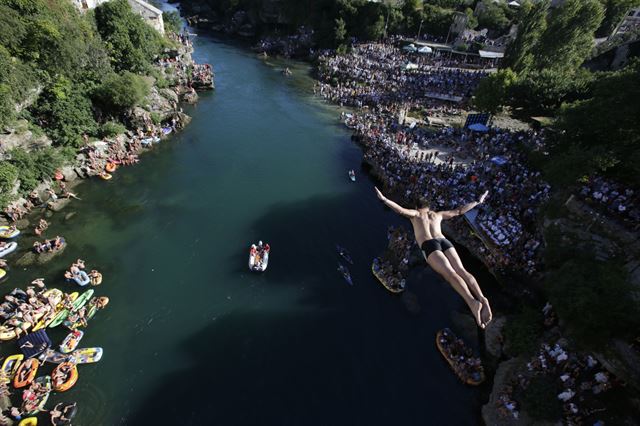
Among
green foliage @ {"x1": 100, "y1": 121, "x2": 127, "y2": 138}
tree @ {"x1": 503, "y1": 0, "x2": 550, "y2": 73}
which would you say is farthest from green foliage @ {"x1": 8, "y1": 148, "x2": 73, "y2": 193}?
tree @ {"x1": 503, "y1": 0, "x2": 550, "y2": 73}

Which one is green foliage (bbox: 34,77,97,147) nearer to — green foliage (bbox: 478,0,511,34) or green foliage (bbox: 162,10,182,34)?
green foliage (bbox: 162,10,182,34)

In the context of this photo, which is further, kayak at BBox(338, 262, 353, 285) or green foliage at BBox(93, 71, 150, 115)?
green foliage at BBox(93, 71, 150, 115)

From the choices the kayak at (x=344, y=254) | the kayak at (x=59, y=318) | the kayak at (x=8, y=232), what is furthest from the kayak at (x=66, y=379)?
the kayak at (x=344, y=254)

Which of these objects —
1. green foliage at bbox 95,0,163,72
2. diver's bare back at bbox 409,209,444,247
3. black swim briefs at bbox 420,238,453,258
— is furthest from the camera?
green foliage at bbox 95,0,163,72

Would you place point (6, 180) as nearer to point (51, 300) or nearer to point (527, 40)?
point (51, 300)

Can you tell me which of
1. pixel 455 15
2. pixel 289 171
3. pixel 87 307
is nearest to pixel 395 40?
pixel 455 15

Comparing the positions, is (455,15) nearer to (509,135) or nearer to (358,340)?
(509,135)
